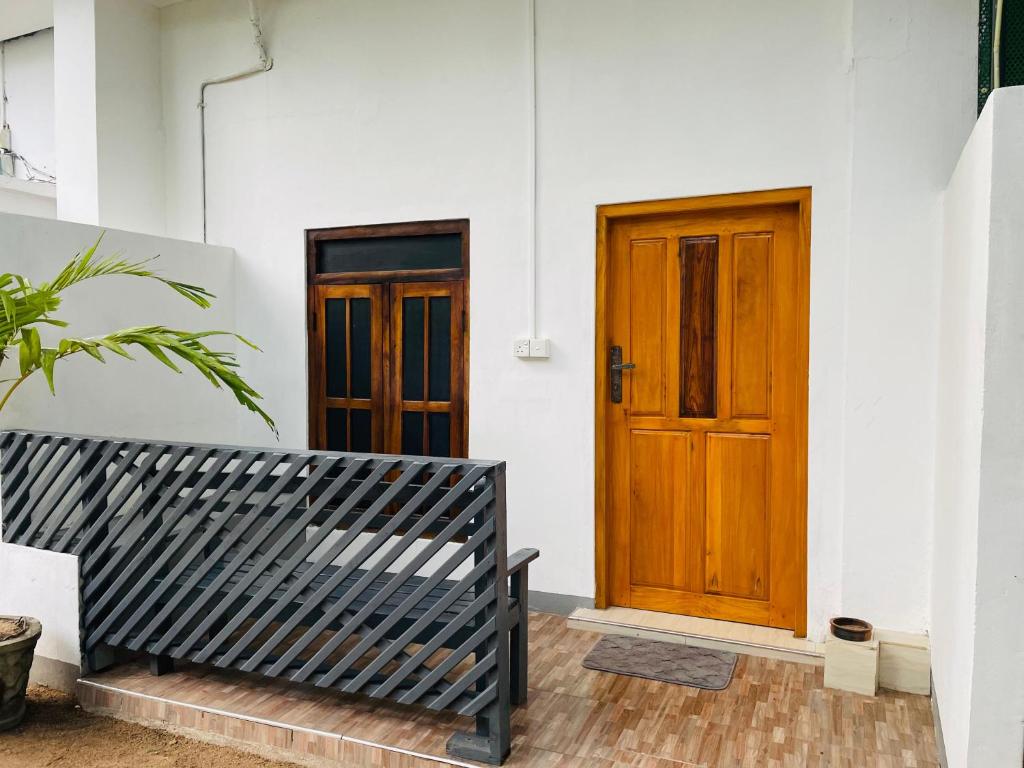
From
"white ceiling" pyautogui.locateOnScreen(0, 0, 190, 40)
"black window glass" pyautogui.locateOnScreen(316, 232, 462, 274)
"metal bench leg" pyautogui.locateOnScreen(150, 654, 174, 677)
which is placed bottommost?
"metal bench leg" pyautogui.locateOnScreen(150, 654, 174, 677)

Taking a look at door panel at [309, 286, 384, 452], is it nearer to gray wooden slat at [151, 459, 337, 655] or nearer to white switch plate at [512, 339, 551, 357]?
white switch plate at [512, 339, 551, 357]

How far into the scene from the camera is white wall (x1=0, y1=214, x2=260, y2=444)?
373 cm

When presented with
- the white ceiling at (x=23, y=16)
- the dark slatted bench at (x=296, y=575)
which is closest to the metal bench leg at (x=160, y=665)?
the dark slatted bench at (x=296, y=575)

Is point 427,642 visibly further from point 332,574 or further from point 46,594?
point 46,594

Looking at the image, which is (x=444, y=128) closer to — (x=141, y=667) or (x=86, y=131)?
(x=86, y=131)

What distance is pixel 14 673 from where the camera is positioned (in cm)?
292

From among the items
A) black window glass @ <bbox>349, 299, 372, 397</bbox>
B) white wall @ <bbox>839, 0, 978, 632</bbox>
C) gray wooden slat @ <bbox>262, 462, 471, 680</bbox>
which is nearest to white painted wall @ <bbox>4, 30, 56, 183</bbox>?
black window glass @ <bbox>349, 299, 372, 397</bbox>

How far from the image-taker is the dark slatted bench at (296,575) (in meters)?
2.56

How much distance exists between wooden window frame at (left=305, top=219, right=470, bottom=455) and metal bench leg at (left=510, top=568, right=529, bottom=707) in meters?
1.44

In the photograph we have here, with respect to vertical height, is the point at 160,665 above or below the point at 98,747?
above

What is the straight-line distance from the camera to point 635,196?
377 centimetres

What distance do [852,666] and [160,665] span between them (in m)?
2.84

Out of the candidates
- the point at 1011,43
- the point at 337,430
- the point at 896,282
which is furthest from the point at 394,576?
the point at 1011,43

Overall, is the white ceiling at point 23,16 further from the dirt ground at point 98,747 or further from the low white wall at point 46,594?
the dirt ground at point 98,747
